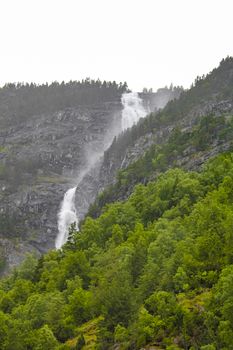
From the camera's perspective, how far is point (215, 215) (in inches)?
2458

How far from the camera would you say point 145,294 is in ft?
196

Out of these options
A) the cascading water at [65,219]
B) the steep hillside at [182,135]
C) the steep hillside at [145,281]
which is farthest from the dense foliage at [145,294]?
the cascading water at [65,219]

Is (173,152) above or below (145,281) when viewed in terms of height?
above

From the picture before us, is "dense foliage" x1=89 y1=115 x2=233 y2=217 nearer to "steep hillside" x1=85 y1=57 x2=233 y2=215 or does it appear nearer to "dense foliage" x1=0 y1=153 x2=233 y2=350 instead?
"steep hillside" x1=85 y1=57 x2=233 y2=215

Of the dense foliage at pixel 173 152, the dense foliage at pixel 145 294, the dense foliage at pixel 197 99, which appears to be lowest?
the dense foliage at pixel 145 294

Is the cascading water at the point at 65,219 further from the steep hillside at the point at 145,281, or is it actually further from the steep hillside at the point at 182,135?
the steep hillside at the point at 145,281

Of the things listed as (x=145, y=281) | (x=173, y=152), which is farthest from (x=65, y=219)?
(x=145, y=281)

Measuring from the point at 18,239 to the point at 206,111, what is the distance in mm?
69777

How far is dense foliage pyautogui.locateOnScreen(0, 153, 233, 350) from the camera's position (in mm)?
47125

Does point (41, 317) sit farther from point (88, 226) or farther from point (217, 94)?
point (217, 94)

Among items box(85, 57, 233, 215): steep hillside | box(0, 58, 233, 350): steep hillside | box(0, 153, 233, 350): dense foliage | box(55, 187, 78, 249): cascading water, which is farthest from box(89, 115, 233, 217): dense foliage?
box(0, 153, 233, 350): dense foliage

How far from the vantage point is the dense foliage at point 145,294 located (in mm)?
47125

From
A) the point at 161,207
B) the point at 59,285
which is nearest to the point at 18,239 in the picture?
the point at 161,207

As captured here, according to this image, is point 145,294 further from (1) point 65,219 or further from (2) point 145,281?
(1) point 65,219
